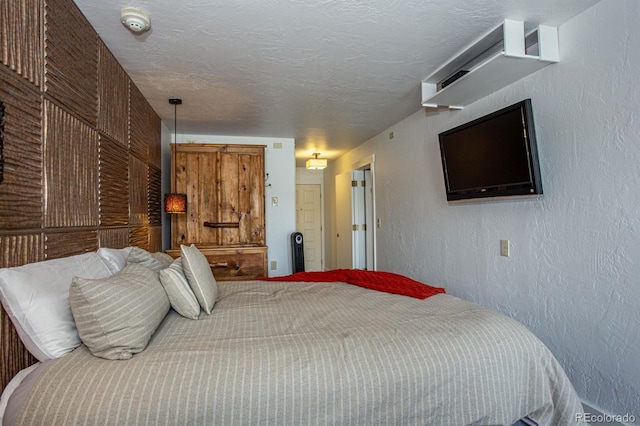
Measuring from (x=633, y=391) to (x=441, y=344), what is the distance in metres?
1.16

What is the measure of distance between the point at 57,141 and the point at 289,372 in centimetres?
149

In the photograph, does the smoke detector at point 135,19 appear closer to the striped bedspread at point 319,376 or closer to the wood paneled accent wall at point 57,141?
the wood paneled accent wall at point 57,141

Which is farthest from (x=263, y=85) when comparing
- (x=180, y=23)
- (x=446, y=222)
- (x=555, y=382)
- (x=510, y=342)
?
(x=555, y=382)

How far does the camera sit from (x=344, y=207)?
5762mm

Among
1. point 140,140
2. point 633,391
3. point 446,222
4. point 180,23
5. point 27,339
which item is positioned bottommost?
point 633,391

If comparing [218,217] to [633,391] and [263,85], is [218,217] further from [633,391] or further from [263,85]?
[633,391]

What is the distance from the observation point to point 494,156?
2385 mm

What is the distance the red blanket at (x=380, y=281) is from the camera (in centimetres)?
212

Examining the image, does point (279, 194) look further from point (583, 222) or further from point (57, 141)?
point (583, 222)

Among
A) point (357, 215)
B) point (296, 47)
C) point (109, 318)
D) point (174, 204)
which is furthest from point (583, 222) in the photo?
point (357, 215)

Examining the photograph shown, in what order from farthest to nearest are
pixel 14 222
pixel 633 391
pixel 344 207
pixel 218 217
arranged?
1. pixel 344 207
2. pixel 218 217
3. pixel 633 391
4. pixel 14 222

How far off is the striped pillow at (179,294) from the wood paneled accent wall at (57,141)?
19.4 inches

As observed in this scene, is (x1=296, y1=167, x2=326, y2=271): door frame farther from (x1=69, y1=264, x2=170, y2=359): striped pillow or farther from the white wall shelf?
(x1=69, y1=264, x2=170, y2=359): striped pillow
